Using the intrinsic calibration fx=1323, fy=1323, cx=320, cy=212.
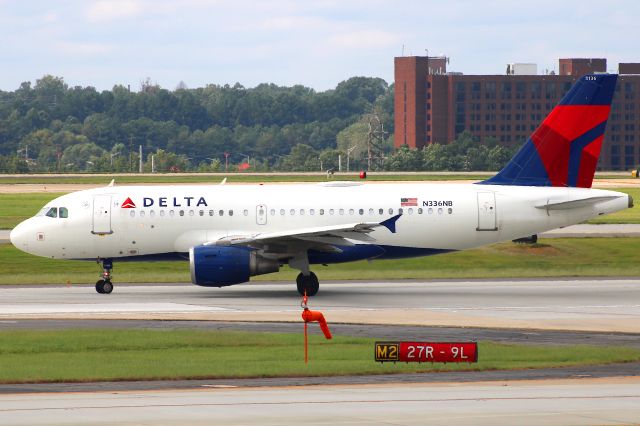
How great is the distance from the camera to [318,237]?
44.1 meters

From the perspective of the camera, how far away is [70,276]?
5325 cm

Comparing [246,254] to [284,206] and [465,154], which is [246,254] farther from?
Result: [465,154]

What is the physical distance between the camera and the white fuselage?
45.9m

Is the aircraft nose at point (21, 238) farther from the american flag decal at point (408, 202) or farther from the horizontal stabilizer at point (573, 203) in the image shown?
the horizontal stabilizer at point (573, 203)

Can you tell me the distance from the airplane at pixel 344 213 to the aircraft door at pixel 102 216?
3cm

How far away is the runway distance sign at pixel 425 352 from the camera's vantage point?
94.8 ft

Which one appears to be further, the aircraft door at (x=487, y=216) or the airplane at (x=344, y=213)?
the aircraft door at (x=487, y=216)

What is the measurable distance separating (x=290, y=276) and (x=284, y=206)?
7122 millimetres

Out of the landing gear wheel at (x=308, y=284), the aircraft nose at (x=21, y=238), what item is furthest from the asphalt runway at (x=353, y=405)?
the aircraft nose at (x=21, y=238)

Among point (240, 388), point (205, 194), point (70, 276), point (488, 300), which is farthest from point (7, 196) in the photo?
point (240, 388)

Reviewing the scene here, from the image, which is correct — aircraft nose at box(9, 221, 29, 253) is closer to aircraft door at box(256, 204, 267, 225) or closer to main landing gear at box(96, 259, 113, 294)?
main landing gear at box(96, 259, 113, 294)

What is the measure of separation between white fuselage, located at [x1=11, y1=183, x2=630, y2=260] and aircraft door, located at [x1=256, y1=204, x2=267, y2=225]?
3 centimetres

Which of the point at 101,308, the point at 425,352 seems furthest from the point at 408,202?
the point at 425,352

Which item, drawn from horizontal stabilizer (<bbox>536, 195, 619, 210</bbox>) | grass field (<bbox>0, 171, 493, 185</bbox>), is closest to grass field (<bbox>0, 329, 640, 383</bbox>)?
horizontal stabilizer (<bbox>536, 195, 619, 210</bbox>)
